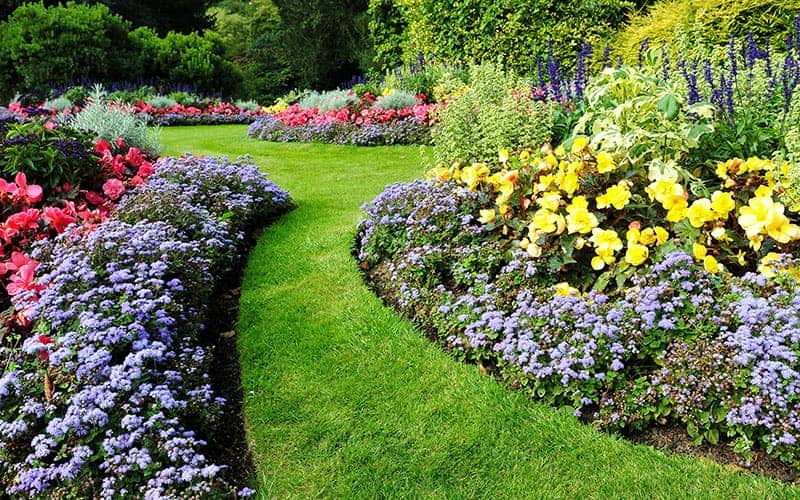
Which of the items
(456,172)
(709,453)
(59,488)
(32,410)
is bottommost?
(709,453)

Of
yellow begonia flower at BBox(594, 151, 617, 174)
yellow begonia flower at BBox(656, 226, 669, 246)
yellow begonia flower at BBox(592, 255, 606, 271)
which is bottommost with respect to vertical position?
yellow begonia flower at BBox(592, 255, 606, 271)

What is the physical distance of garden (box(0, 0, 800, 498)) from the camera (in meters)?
2.36

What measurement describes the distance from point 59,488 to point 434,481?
1308mm

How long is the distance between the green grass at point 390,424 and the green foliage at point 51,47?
13.9 metres

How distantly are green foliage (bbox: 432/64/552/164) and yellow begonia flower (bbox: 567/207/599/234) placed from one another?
1.38m

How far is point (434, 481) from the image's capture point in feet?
7.91

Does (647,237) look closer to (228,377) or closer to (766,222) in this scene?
(766,222)

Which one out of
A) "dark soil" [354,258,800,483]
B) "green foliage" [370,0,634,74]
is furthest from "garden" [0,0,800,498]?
"green foliage" [370,0,634,74]

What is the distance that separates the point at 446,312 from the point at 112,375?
1576 millimetres

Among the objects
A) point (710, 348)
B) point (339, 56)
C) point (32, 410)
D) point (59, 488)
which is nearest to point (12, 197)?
point (32, 410)

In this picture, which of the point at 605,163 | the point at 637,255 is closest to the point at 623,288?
the point at 637,255

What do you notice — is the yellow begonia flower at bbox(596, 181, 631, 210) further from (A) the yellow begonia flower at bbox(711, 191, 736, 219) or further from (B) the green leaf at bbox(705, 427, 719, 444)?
(B) the green leaf at bbox(705, 427, 719, 444)

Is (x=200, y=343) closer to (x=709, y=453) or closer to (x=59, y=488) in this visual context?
(x=59, y=488)

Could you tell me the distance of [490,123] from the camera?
4621 millimetres
